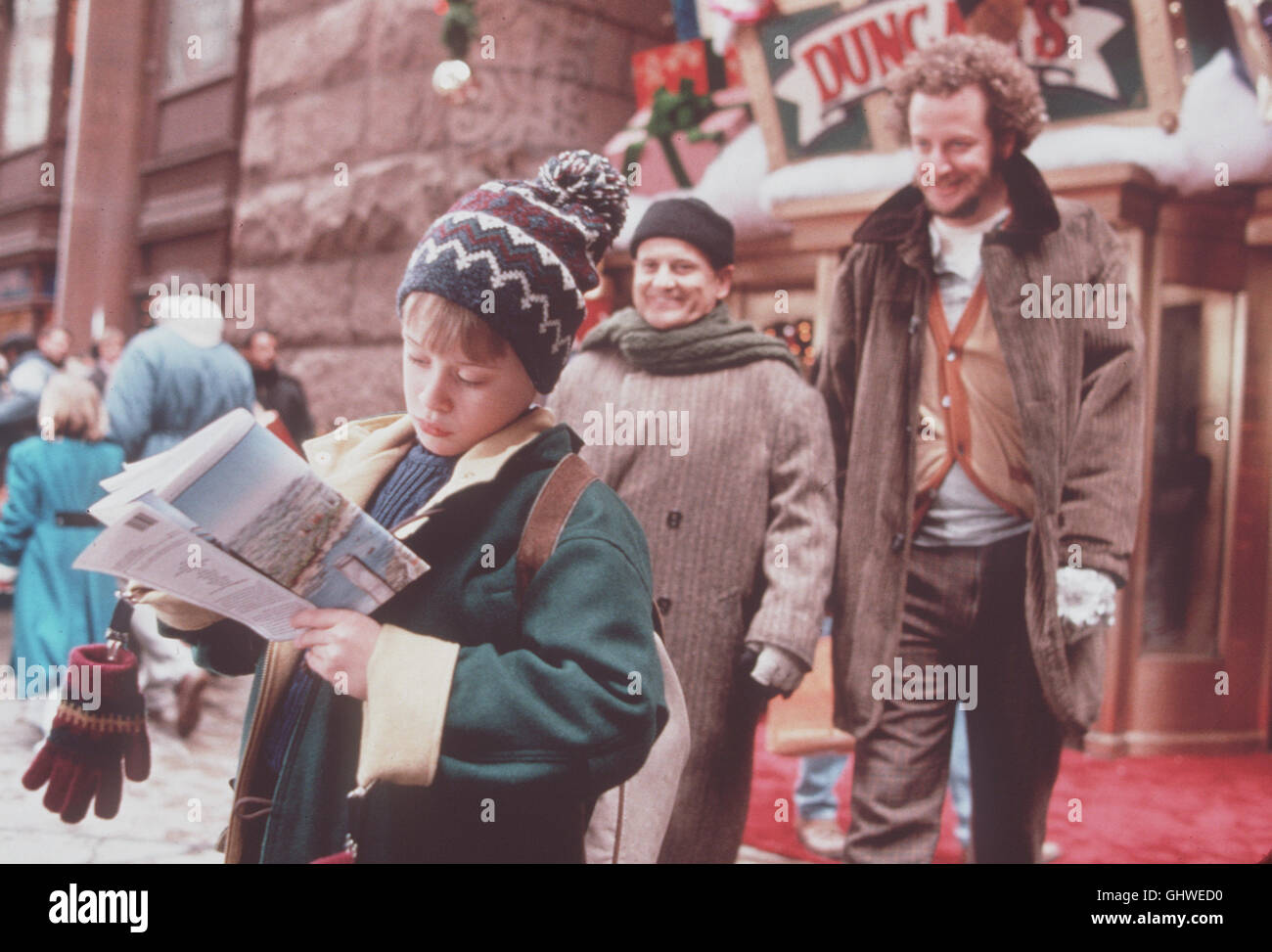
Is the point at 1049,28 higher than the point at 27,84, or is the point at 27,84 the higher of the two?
the point at 27,84

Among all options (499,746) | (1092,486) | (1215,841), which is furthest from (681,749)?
(1215,841)

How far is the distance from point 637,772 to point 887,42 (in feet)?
10.3

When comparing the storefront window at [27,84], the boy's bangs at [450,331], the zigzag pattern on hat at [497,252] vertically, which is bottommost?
the boy's bangs at [450,331]

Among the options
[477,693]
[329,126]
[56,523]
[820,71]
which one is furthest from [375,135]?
[477,693]

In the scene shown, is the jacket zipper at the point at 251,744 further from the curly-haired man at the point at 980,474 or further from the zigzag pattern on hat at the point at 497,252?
the curly-haired man at the point at 980,474

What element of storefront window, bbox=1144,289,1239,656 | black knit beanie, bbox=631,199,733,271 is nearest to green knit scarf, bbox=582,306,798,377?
black knit beanie, bbox=631,199,733,271

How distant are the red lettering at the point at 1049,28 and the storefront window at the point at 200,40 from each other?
360cm

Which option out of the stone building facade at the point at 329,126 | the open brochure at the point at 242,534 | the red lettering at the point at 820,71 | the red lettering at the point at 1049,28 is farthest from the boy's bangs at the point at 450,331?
the stone building facade at the point at 329,126

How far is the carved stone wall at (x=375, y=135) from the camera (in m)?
4.75

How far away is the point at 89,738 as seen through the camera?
157 centimetres

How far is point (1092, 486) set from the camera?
7.86 feet

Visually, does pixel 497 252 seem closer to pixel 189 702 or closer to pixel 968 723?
pixel 968 723

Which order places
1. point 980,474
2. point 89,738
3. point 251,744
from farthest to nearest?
point 980,474 → point 89,738 → point 251,744

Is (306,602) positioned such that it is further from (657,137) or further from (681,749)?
(657,137)
